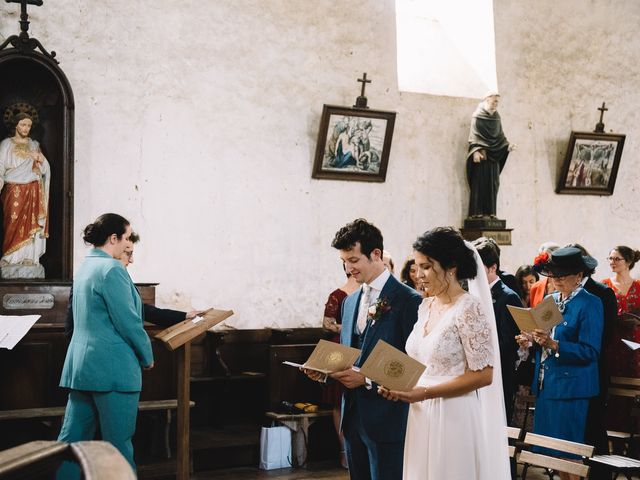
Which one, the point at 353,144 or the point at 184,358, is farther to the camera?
the point at 353,144

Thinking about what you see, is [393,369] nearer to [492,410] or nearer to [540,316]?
[492,410]

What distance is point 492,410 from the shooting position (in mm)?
3912

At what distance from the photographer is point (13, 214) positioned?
6.82 metres

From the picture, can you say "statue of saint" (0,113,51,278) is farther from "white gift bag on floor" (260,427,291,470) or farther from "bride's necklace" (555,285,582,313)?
"bride's necklace" (555,285,582,313)

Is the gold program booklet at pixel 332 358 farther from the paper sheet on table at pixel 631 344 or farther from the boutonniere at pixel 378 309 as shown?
the paper sheet on table at pixel 631 344

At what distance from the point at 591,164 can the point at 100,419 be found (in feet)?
23.1

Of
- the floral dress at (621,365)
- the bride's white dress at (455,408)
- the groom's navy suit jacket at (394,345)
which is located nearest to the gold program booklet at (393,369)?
the bride's white dress at (455,408)

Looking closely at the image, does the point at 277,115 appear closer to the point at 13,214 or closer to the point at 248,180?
the point at 248,180

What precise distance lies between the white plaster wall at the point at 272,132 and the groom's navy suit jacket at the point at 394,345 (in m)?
4.13

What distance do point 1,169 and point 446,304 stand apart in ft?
14.7

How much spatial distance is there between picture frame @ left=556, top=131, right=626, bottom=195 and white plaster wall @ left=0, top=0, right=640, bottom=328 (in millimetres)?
141

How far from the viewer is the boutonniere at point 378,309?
3.96m

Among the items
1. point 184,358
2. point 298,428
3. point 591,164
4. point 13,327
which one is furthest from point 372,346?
point 591,164

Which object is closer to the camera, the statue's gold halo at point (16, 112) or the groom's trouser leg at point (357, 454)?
the groom's trouser leg at point (357, 454)
